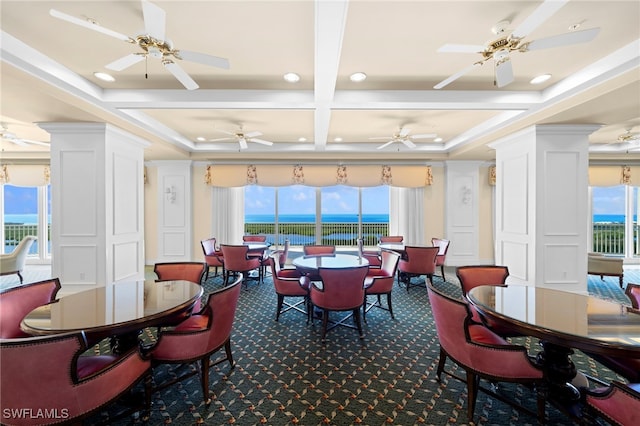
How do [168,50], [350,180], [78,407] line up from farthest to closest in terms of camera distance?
[350,180]
[168,50]
[78,407]

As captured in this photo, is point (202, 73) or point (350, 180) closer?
point (202, 73)

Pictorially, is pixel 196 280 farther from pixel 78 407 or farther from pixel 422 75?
pixel 422 75

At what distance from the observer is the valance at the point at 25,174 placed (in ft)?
21.8

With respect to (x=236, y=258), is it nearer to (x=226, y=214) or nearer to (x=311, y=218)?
(x=226, y=214)

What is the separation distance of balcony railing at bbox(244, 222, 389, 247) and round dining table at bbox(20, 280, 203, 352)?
4832 mm

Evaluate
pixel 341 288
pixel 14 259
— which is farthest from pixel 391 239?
pixel 14 259

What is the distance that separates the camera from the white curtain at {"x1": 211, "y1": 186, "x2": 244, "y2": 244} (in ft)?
→ 22.6

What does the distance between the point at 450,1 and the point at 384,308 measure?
3.56m

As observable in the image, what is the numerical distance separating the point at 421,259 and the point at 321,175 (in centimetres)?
317

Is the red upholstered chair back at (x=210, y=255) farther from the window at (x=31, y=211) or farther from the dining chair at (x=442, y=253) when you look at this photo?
the window at (x=31, y=211)

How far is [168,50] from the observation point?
2248 mm

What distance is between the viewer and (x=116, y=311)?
1.93m

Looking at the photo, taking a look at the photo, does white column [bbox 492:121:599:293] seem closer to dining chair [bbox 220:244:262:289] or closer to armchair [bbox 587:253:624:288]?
armchair [bbox 587:253:624:288]

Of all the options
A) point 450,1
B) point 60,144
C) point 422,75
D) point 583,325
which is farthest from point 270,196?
point 583,325
